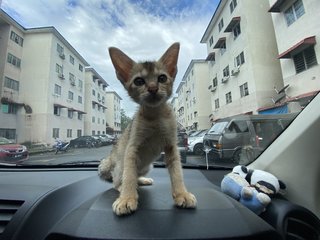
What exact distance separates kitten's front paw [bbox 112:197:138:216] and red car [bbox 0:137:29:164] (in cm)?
253

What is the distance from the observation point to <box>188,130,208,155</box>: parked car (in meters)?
3.43

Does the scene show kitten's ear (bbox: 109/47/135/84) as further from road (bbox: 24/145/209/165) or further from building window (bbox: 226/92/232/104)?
building window (bbox: 226/92/232/104)

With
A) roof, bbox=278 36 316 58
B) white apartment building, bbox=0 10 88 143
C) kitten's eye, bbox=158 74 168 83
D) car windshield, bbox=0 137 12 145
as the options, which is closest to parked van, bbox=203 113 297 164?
kitten's eye, bbox=158 74 168 83

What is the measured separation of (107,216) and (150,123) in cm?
80

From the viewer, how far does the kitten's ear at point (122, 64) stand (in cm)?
203

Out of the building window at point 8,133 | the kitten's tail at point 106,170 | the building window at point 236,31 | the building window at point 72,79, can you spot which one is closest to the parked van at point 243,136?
the kitten's tail at point 106,170

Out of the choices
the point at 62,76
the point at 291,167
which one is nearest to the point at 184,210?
the point at 291,167

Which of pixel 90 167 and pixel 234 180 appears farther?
pixel 90 167

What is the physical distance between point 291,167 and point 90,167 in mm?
2462

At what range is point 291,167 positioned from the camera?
2.08m

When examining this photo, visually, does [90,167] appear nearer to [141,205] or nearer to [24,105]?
[141,205]

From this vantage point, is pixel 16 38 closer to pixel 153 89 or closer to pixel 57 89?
pixel 57 89

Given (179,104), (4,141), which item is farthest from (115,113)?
(179,104)

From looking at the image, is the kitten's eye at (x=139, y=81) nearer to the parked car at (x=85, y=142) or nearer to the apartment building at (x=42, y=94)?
the parked car at (x=85, y=142)
